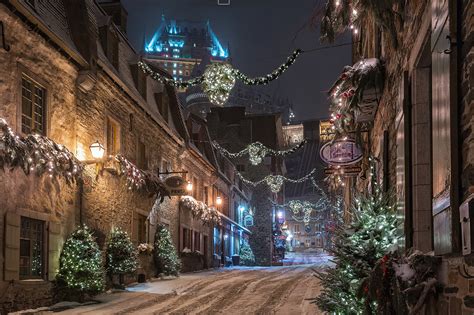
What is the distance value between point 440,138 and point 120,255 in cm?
1371

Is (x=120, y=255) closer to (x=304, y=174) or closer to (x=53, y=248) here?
(x=53, y=248)

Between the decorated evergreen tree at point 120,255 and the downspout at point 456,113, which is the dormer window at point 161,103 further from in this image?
the downspout at point 456,113

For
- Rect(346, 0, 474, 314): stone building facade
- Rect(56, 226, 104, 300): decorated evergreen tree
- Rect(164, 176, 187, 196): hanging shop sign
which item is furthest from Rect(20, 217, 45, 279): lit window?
Rect(164, 176, 187, 196): hanging shop sign

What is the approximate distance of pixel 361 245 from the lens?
775cm

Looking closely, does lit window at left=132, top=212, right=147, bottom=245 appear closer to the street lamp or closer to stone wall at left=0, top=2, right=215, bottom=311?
stone wall at left=0, top=2, right=215, bottom=311

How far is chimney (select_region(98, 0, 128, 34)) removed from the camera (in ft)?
74.5

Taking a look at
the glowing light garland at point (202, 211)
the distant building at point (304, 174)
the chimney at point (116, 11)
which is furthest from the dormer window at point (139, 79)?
the distant building at point (304, 174)

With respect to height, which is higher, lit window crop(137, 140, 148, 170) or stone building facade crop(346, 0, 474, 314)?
lit window crop(137, 140, 148, 170)

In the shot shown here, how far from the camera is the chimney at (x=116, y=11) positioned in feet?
74.5

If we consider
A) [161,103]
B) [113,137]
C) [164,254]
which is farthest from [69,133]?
[161,103]

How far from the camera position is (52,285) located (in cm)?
1352

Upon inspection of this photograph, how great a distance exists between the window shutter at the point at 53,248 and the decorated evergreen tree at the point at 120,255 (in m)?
3.30

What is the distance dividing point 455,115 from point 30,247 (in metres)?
10.8

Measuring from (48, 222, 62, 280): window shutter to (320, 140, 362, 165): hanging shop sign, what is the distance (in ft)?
22.4
